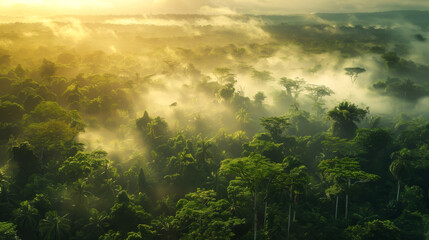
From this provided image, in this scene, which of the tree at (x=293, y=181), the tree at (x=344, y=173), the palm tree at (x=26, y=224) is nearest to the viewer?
the tree at (x=293, y=181)

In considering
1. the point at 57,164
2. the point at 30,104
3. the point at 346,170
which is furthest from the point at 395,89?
the point at 30,104

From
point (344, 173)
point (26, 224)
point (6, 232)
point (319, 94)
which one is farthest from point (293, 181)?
point (319, 94)

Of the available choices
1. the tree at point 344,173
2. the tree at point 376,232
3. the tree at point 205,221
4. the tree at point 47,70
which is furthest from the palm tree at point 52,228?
the tree at point 47,70

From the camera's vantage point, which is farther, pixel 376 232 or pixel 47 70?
pixel 47 70

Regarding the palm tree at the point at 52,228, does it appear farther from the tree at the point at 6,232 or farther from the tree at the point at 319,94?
the tree at the point at 319,94

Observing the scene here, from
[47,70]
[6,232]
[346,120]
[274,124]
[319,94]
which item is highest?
[47,70]

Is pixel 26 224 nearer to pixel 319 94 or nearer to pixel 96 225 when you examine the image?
pixel 96 225

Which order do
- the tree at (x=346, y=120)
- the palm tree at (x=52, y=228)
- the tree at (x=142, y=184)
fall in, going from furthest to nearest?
1. the tree at (x=346, y=120)
2. the tree at (x=142, y=184)
3. the palm tree at (x=52, y=228)

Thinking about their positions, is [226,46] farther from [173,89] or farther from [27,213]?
[27,213]

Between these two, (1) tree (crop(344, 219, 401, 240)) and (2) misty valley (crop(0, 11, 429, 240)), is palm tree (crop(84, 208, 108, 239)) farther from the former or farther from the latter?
(1) tree (crop(344, 219, 401, 240))
